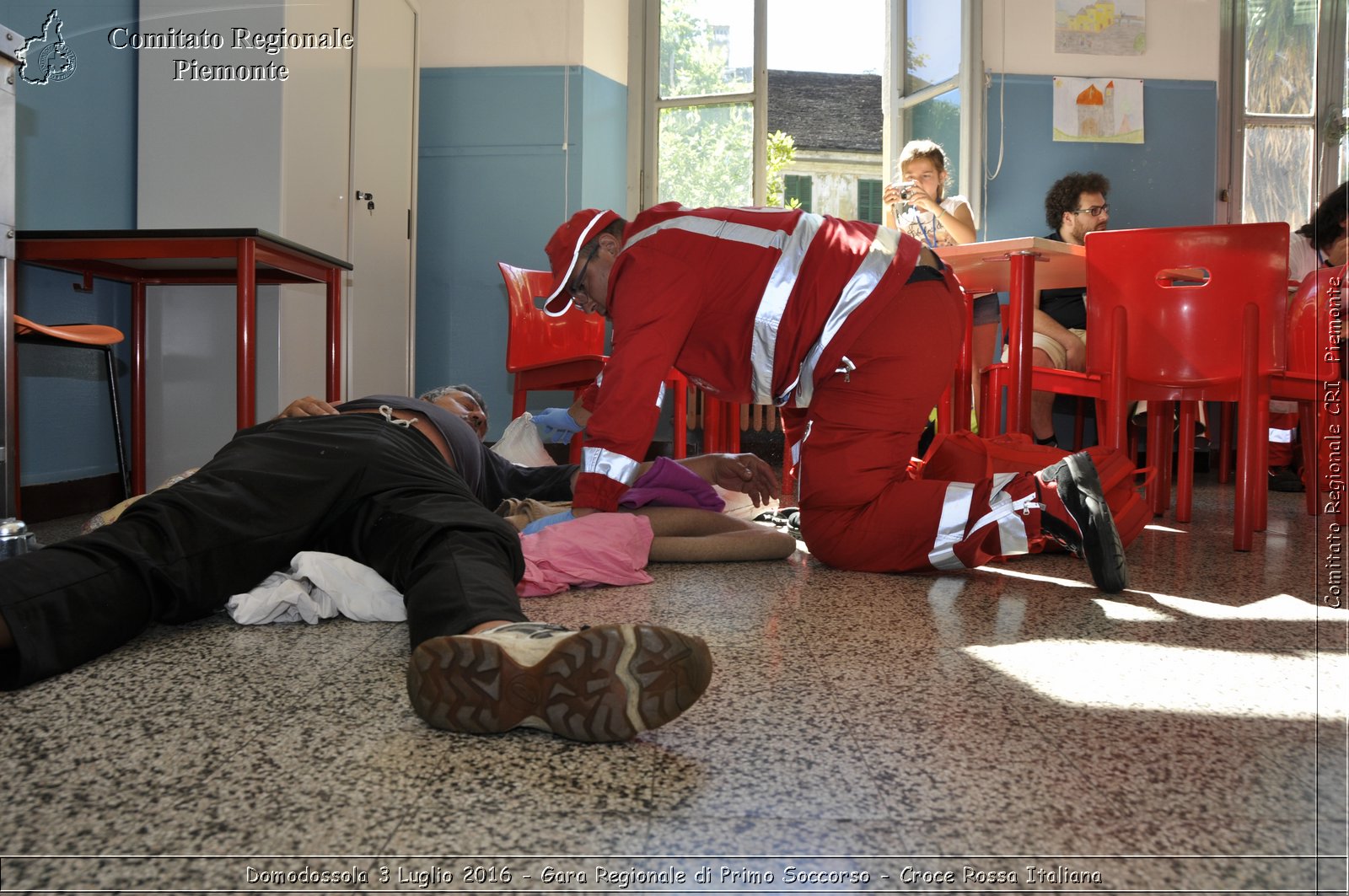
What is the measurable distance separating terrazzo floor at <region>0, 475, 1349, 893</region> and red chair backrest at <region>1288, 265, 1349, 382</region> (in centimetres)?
151

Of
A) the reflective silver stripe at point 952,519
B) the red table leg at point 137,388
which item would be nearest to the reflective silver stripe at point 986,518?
the reflective silver stripe at point 952,519

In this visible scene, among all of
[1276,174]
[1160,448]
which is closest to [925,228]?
[1160,448]

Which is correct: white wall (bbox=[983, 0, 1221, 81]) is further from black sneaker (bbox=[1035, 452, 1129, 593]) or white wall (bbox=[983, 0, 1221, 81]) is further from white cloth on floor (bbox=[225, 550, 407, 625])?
white cloth on floor (bbox=[225, 550, 407, 625])

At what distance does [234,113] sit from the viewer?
3.65m

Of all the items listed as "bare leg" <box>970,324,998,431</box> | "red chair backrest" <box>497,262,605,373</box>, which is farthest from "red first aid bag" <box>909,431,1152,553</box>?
"red chair backrest" <box>497,262,605,373</box>

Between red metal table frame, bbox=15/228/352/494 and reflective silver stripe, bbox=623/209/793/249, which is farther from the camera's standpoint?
red metal table frame, bbox=15/228/352/494

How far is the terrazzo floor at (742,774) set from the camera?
2.80 ft

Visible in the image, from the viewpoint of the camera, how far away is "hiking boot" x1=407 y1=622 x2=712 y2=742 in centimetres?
105

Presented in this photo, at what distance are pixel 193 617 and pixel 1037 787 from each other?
1.22 metres

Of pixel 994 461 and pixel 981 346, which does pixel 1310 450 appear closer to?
pixel 981 346

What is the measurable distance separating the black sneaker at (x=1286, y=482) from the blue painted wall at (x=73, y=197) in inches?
189

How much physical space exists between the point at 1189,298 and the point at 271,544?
2.45m

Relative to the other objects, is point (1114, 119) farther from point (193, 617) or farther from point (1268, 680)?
point (193, 617)

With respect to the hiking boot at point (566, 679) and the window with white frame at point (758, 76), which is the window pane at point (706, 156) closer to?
the window with white frame at point (758, 76)
